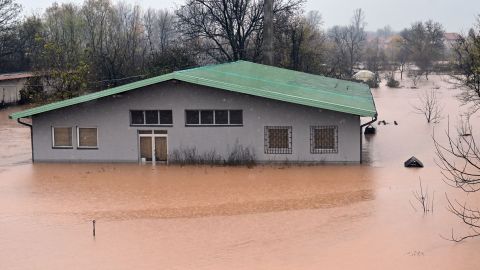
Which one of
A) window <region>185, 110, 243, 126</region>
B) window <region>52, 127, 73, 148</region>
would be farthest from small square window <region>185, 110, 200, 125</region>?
window <region>52, 127, 73, 148</region>

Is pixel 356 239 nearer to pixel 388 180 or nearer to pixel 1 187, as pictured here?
pixel 388 180

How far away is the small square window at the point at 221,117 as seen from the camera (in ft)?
84.5

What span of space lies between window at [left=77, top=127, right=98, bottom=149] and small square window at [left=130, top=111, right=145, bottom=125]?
178 centimetres

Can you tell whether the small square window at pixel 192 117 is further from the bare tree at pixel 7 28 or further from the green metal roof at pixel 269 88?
the bare tree at pixel 7 28

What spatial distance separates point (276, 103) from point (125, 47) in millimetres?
33564

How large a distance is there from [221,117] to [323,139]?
13.8 feet

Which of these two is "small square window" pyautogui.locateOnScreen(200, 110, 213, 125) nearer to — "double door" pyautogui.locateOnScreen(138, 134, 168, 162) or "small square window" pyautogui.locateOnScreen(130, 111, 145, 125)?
"double door" pyautogui.locateOnScreen(138, 134, 168, 162)

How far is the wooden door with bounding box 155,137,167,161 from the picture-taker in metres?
26.3

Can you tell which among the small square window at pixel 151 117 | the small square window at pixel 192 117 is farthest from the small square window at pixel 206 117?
the small square window at pixel 151 117

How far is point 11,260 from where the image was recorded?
15.1m

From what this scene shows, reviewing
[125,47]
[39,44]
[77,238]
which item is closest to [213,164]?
[77,238]

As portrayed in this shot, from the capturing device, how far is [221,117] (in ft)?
84.7

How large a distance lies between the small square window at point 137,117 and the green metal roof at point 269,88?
123cm

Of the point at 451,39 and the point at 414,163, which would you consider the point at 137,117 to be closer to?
the point at 414,163
